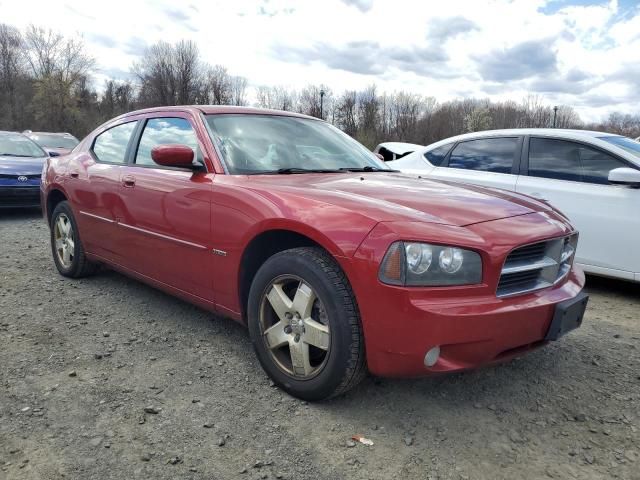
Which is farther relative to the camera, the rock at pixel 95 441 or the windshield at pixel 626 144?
the windshield at pixel 626 144

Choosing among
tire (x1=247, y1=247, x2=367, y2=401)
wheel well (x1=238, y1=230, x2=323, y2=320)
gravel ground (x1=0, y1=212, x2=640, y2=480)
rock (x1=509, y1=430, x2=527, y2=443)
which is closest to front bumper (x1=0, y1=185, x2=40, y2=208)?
gravel ground (x1=0, y1=212, x2=640, y2=480)

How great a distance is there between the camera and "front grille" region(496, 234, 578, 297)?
228 centimetres

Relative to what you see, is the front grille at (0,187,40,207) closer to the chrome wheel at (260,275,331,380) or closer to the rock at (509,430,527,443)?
the chrome wheel at (260,275,331,380)

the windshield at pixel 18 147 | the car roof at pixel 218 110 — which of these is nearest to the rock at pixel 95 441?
the car roof at pixel 218 110

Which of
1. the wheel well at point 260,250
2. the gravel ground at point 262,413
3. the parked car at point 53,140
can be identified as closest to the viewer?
the gravel ground at point 262,413

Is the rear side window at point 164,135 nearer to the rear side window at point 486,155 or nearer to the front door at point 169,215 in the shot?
the front door at point 169,215

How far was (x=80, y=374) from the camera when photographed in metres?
2.79

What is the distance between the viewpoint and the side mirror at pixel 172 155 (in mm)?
2920

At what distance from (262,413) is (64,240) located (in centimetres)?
318

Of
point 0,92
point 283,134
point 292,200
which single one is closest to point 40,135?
point 283,134

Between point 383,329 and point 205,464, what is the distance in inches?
36.2

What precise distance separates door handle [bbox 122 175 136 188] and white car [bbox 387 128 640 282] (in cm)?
322

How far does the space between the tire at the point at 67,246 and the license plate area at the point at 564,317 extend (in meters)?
3.81

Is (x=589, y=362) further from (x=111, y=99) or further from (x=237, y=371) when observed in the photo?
(x=111, y=99)
